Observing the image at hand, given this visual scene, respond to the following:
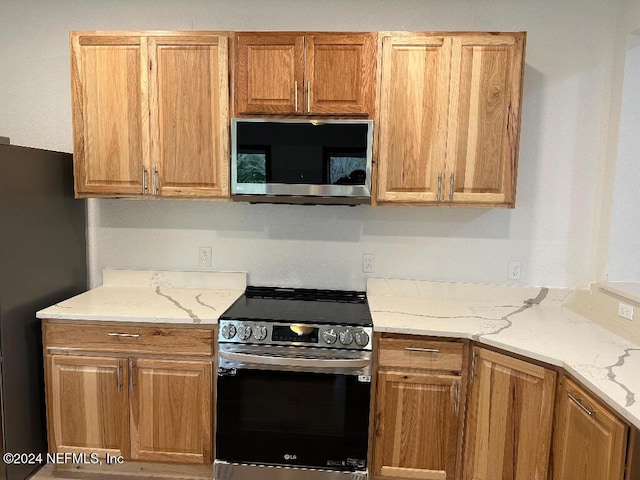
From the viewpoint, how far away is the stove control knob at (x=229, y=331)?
6.75ft

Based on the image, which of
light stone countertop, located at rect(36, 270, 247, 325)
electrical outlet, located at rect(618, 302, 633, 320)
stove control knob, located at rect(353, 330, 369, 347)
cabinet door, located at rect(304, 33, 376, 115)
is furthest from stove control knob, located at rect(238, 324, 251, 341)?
electrical outlet, located at rect(618, 302, 633, 320)

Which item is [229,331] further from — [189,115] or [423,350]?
[189,115]

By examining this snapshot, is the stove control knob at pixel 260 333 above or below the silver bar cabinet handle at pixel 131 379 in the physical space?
above

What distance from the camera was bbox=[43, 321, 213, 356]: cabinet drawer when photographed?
2098 mm

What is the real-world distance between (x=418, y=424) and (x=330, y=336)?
587mm

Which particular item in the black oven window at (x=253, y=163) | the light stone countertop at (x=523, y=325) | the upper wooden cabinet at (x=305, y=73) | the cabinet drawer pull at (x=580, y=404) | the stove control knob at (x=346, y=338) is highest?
the upper wooden cabinet at (x=305, y=73)

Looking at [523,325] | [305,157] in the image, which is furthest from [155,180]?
[523,325]

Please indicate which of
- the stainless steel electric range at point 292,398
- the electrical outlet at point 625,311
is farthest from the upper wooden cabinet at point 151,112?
the electrical outlet at point 625,311

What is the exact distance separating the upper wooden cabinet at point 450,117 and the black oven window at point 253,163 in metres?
0.58

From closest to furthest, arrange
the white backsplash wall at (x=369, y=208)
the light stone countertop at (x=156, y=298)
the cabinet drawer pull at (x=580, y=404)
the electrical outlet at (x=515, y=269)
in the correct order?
1. the cabinet drawer pull at (x=580, y=404)
2. the light stone countertop at (x=156, y=298)
3. the white backsplash wall at (x=369, y=208)
4. the electrical outlet at (x=515, y=269)

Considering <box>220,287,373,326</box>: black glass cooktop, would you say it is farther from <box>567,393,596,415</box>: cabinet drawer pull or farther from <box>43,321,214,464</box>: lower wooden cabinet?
<box>567,393,596,415</box>: cabinet drawer pull

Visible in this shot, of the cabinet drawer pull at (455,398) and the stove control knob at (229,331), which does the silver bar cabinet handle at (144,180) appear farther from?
the cabinet drawer pull at (455,398)

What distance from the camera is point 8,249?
6.55 ft

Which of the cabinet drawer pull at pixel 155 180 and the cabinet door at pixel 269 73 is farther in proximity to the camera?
the cabinet drawer pull at pixel 155 180
